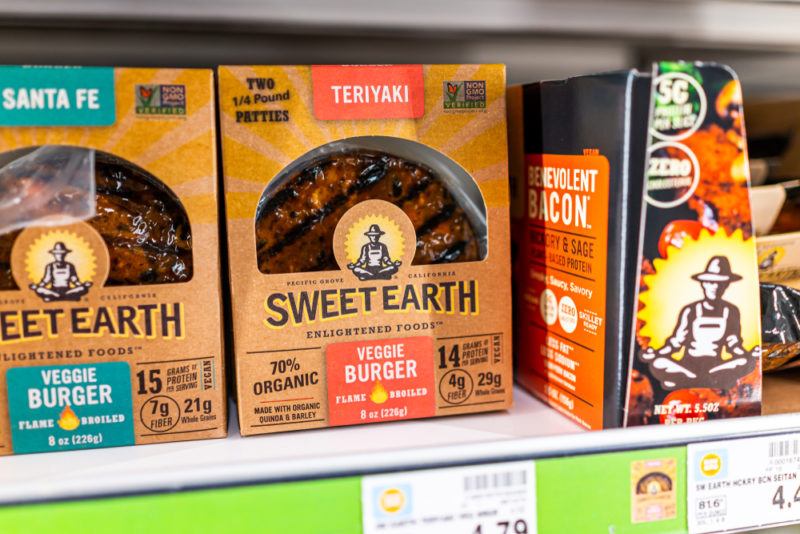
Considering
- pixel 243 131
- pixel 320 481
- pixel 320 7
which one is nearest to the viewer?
pixel 320 481

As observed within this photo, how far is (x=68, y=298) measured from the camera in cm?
81

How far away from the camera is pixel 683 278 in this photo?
0.79m

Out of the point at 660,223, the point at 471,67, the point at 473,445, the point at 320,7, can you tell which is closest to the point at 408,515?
the point at 473,445

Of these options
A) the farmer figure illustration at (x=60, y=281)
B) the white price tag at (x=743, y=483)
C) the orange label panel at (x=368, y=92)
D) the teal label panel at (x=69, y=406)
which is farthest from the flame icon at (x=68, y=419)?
the white price tag at (x=743, y=483)

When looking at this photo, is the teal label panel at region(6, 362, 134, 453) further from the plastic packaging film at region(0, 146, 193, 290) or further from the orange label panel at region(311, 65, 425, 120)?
the orange label panel at region(311, 65, 425, 120)

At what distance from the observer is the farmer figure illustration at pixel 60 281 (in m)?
0.80

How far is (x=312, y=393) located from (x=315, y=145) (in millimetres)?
273

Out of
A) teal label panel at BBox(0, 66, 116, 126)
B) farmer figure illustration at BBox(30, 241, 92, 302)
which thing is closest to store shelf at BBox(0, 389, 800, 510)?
farmer figure illustration at BBox(30, 241, 92, 302)

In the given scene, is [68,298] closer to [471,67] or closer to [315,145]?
[315,145]

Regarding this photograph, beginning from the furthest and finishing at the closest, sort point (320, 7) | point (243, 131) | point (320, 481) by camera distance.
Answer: point (320, 7) < point (243, 131) < point (320, 481)

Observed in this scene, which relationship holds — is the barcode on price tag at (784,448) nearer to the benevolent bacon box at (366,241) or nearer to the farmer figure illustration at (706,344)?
the farmer figure illustration at (706,344)

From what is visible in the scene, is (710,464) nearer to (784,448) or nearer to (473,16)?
(784,448)

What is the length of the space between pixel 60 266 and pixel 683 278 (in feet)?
2.11

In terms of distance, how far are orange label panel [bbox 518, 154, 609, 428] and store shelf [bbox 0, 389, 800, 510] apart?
0.06m
